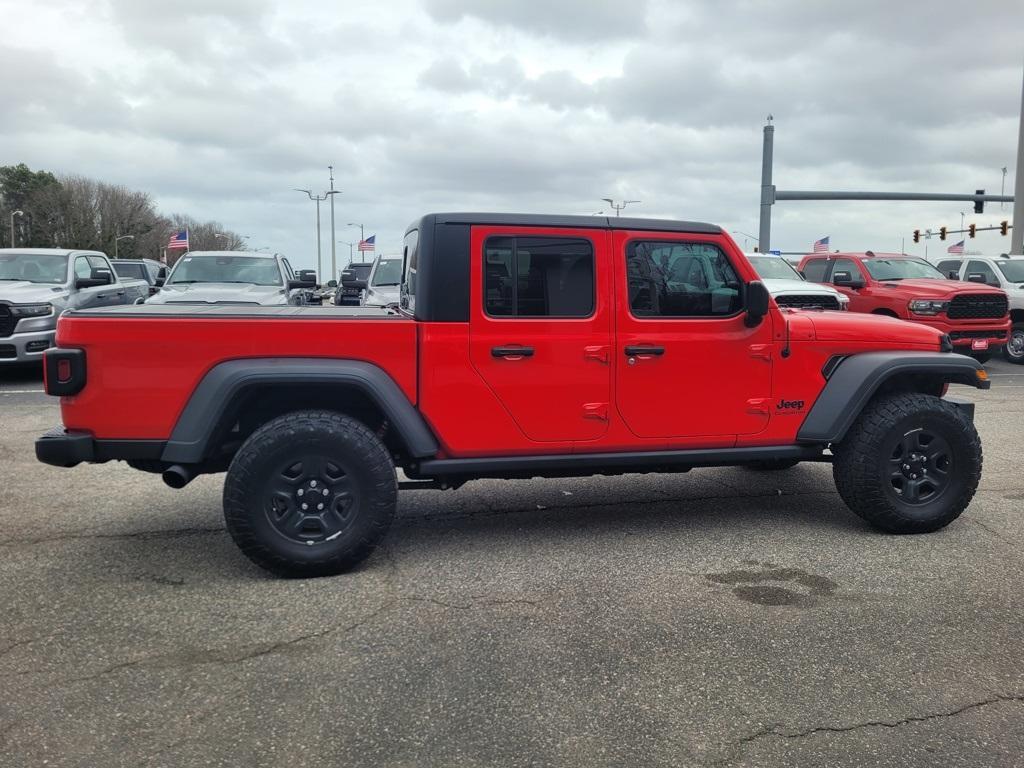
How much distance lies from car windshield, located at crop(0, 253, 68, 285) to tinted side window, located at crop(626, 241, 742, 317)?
10615mm

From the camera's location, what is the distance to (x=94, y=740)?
2826 millimetres

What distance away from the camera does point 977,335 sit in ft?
46.0

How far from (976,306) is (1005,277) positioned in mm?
3192

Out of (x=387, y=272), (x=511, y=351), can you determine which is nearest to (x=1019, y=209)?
(x=387, y=272)

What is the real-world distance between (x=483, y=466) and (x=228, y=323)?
1.46m

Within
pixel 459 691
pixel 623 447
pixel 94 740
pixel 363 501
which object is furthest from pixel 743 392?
pixel 94 740

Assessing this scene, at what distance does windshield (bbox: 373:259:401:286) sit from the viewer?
14359mm

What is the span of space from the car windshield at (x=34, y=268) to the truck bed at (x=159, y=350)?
9.54 meters

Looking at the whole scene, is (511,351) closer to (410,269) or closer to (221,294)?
(410,269)

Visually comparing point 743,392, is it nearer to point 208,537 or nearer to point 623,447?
point 623,447

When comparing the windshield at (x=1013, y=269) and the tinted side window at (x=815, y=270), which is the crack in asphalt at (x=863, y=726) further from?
the windshield at (x=1013, y=269)

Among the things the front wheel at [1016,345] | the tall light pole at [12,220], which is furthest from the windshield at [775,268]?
the tall light pole at [12,220]

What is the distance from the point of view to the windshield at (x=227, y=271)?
1231cm

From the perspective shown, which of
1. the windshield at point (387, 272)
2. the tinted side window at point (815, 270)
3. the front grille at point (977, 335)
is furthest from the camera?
the tinted side window at point (815, 270)
